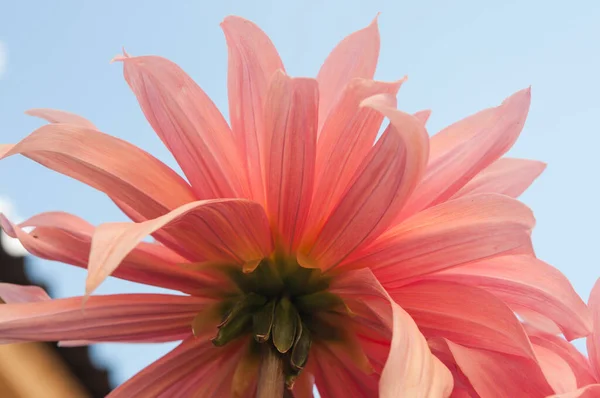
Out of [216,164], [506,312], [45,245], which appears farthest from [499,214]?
[45,245]

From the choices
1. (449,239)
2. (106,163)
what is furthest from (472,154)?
(106,163)

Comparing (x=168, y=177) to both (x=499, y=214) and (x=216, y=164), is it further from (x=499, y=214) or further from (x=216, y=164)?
(x=499, y=214)

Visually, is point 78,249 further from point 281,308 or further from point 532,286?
point 532,286

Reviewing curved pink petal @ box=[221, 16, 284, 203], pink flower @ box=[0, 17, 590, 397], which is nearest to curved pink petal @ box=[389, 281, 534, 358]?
pink flower @ box=[0, 17, 590, 397]

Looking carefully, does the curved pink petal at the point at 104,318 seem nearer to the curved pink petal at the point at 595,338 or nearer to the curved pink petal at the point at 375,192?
the curved pink petal at the point at 375,192

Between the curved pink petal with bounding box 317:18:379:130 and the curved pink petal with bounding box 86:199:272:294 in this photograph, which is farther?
the curved pink petal with bounding box 317:18:379:130

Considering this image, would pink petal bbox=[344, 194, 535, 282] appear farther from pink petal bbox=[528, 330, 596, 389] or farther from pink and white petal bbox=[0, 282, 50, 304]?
pink and white petal bbox=[0, 282, 50, 304]
